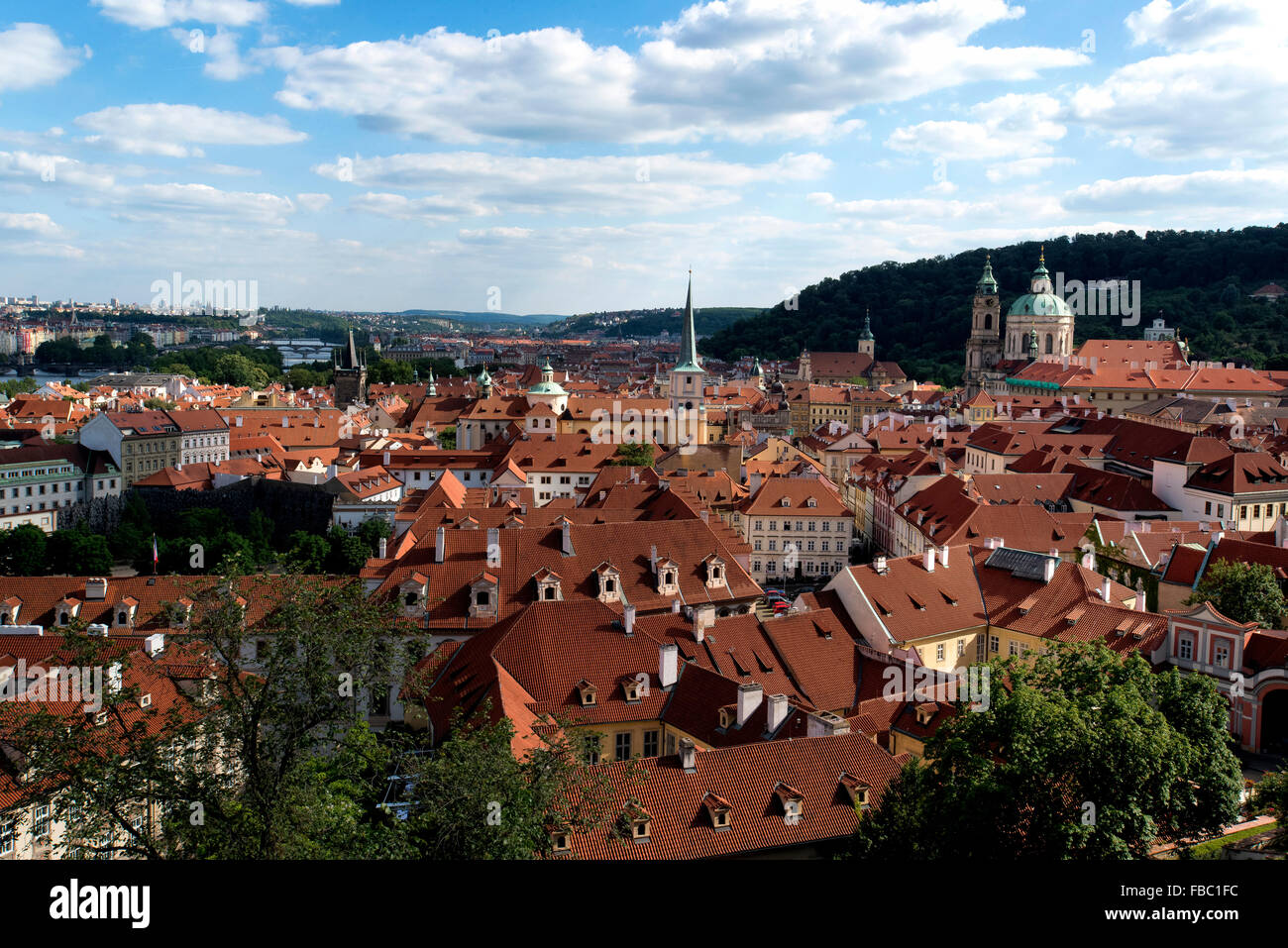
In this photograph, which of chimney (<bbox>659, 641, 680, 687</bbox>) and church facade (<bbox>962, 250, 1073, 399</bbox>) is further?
church facade (<bbox>962, 250, 1073, 399</bbox>)

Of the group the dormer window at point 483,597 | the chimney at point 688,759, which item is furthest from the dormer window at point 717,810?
the dormer window at point 483,597

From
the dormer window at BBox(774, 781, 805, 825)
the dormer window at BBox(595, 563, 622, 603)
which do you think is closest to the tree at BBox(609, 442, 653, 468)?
the dormer window at BBox(595, 563, 622, 603)

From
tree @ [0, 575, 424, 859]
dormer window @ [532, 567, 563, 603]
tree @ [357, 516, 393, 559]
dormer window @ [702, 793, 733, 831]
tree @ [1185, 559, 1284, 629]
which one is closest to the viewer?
tree @ [0, 575, 424, 859]

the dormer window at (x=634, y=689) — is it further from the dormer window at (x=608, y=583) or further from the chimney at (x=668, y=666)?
the dormer window at (x=608, y=583)

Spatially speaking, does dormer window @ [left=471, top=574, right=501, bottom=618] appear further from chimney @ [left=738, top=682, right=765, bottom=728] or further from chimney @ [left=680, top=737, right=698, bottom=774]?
chimney @ [left=680, top=737, right=698, bottom=774]
